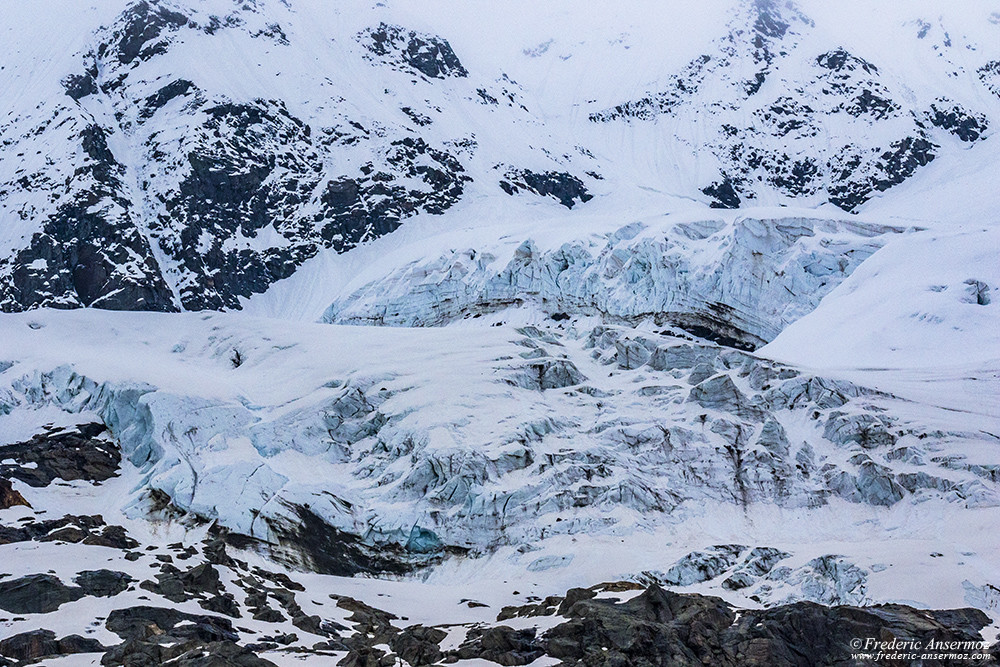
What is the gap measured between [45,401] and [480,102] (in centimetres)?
9157

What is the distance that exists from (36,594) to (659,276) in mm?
51006

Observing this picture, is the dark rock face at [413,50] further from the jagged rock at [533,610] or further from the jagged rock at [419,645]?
the jagged rock at [419,645]

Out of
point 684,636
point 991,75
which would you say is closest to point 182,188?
point 684,636

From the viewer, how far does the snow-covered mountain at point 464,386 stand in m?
34.6

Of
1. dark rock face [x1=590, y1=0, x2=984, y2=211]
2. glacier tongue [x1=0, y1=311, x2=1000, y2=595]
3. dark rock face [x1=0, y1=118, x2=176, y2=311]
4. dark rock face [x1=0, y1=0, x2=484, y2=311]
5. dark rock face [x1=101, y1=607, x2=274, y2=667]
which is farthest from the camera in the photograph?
dark rock face [x1=590, y1=0, x2=984, y2=211]

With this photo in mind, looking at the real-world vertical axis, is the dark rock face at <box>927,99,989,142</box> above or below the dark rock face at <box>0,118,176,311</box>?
above

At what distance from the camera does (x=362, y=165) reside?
379 ft

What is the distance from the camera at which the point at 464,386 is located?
166 ft

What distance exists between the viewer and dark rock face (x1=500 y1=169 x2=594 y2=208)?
4444 inches

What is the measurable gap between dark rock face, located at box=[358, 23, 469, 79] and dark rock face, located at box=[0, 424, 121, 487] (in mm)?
95748

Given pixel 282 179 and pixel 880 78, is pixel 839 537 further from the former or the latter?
pixel 880 78

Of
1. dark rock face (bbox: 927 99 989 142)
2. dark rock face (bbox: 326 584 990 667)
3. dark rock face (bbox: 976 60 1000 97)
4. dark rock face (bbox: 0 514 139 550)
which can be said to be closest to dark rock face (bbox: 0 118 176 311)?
dark rock face (bbox: 0 514 139 550)

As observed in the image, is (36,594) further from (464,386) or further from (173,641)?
(464,386)

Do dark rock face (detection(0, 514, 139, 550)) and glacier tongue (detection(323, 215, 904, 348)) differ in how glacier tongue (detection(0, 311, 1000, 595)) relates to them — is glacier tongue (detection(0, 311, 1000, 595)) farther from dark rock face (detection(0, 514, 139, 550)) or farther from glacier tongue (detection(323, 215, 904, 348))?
glacier tongue (detection(323, 215, 904, 348))
